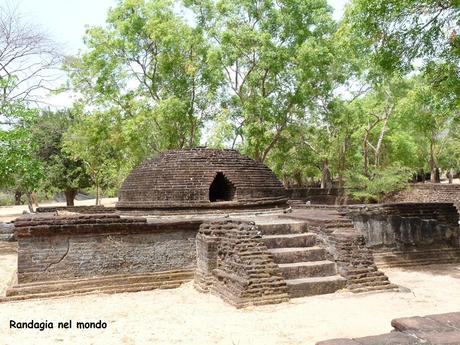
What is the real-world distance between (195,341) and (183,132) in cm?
1535

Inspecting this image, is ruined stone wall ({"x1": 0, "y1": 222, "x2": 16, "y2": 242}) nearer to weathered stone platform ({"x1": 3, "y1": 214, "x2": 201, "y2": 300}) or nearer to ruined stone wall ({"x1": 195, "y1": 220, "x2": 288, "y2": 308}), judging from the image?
weathered stone platform ({"x1": 3, "y1": 214, "x2": 201, "y2": 300})

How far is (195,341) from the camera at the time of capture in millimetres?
5105

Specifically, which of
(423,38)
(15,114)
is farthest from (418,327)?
(15,114)

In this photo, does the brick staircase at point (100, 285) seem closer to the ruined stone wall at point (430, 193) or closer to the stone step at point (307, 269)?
the stone step at point (307, 269)

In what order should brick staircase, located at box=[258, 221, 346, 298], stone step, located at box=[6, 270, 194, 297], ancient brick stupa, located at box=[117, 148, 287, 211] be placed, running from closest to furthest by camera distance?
1. brick staircase, located at box=[258, 221, 346, 298]
2. stone step, located at box=[6, 270, 194, 297]
3. ancient brick stupa, located at box=[117, 148, 287, 211]

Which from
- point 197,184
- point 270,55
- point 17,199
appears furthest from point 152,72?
point 17,199

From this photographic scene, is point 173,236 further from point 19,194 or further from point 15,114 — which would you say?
point 19,194

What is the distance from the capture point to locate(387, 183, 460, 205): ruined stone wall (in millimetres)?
19016

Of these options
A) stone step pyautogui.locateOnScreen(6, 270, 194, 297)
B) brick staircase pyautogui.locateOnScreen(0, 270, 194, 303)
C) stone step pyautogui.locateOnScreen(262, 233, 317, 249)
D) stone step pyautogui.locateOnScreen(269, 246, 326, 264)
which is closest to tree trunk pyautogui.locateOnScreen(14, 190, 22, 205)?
brick staircase pyautogui.locateOnScreen(0, 270, 194, 303)

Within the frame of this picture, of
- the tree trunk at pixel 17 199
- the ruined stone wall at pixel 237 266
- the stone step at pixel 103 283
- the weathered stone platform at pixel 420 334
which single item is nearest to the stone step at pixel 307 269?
the ruined stone wall at pixel 237 266

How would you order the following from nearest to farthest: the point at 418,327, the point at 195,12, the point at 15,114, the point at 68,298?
the point at 418,327 < the point at 68,298 < the point at 15,114 < the point at 195,12

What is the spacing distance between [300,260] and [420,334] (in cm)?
469

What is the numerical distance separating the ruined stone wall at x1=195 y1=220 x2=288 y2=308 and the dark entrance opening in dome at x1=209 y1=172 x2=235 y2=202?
2598 millimetres

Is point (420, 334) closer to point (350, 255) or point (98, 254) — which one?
point (350, 255)
